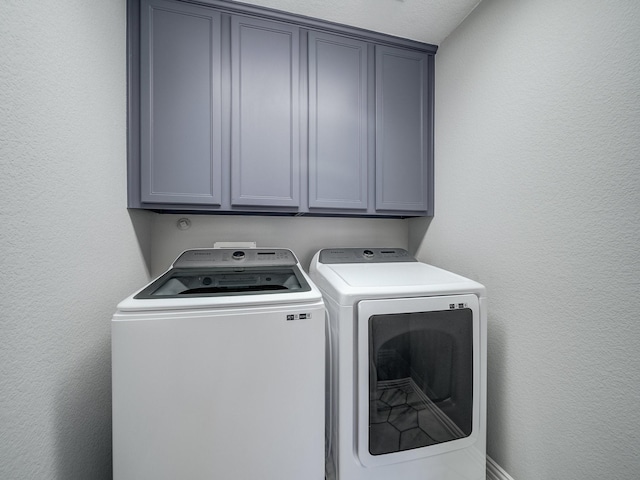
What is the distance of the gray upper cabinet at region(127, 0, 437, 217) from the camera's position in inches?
50.3

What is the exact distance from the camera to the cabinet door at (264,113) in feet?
4.50

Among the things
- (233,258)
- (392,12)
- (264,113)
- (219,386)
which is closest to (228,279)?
(233,258)

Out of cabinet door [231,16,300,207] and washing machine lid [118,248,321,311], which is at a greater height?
cabinet door [231,16,300,207]

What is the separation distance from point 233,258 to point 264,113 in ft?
2.88

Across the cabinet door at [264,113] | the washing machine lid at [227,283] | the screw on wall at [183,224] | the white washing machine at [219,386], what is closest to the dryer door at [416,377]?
the white washing machine at [219,386]

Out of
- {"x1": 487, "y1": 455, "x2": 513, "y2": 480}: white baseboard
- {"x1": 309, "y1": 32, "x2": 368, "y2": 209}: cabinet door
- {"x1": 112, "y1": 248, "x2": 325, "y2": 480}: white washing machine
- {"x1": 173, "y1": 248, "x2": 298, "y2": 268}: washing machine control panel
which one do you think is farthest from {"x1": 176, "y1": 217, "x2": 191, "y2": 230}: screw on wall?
{"x1": 487, "y1": 455, "x2": 513, "y2": 480}: white baseboard

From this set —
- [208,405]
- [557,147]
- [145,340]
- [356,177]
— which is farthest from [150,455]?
[557,147]

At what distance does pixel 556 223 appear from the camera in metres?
0.97

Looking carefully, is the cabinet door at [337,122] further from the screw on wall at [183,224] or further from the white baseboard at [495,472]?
the white baseboard at [495,472]

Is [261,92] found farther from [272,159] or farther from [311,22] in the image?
[311,22]

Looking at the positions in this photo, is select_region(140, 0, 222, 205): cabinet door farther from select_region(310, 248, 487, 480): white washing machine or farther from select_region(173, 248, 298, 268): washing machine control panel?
select_region(310, 248, 487, 480): white washing machine

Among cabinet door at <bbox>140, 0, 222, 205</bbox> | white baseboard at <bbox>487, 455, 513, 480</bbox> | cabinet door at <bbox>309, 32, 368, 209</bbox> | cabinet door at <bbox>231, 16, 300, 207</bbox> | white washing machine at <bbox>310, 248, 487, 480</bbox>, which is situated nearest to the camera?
white washing machine at <bbox>310, 248, 487, 480</bbox>

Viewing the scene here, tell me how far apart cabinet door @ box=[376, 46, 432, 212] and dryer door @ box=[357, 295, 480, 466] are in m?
0.80

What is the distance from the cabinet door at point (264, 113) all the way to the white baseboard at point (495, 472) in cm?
171
